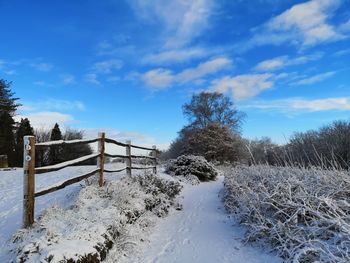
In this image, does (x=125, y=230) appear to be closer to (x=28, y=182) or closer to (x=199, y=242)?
(x=199, y=242)

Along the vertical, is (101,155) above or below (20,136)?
below

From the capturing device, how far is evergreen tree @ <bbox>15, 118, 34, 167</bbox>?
129 ft

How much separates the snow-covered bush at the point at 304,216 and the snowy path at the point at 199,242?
0.32 meters

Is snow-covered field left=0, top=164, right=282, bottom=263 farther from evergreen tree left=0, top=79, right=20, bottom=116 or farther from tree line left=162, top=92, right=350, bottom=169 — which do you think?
evergreen tree left=0, top=79, right=20, bottom=116

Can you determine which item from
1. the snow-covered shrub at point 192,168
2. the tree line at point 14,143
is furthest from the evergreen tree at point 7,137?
the snow-covered shrub at point 192,168

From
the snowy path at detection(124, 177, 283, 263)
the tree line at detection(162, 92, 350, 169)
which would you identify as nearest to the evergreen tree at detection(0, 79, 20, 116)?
the tree line at detection(162, 92, 350, 169)

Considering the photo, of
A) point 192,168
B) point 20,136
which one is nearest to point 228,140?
point 192,168

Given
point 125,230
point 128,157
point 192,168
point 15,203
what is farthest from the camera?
point 192,168

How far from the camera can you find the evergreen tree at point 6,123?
38344 millimetres

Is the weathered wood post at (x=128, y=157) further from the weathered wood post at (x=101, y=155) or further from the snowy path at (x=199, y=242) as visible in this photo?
the snowy path at (x=199, y=242)

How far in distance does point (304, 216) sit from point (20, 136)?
1698 inches

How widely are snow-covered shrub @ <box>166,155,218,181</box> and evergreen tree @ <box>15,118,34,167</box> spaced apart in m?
25.5

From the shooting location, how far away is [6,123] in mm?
39250

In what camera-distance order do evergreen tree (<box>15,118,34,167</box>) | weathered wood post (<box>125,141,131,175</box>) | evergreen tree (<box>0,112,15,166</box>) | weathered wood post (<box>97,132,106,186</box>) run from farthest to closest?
evergreen tree (<box>15,118,34,167</box>), evergreen tree (<box>0,112,15,166</box>), weathered wood post (<box>125,141,131,175</box>), weathered wood post (<box>97,132,106,186</box>)
